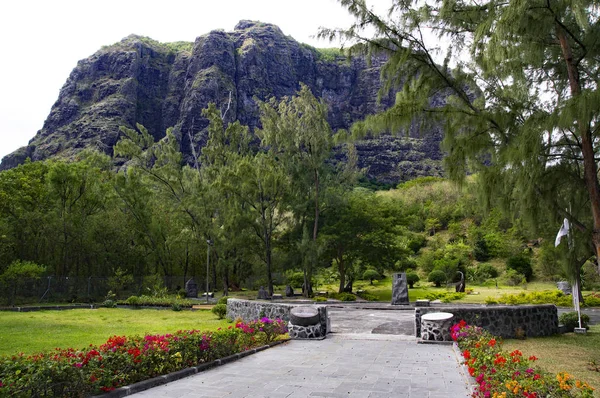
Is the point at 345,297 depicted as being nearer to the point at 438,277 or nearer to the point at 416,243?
the point at 438,277

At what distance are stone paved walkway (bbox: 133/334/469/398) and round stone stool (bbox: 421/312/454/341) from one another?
1.61ft

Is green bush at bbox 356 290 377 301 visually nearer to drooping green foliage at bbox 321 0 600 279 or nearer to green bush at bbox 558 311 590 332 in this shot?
green bush at bbox 558 311 590 332

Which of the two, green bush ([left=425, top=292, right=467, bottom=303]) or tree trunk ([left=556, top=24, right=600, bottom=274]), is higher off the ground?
tree trunk ([left=556, top=24, right=600, bottom=274])

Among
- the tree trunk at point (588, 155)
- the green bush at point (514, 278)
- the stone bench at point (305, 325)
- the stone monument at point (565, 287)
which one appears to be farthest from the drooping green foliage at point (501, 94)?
the green bush at point (514, 278)

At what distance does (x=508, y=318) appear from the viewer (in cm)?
1060

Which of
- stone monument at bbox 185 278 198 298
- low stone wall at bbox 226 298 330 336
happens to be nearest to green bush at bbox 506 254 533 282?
stone monument at bbox 185 278 198 298

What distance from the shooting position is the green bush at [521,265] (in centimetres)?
3009

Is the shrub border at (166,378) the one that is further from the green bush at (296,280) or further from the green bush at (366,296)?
the green bush at (296,280)

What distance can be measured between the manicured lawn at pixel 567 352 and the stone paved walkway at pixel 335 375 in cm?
174

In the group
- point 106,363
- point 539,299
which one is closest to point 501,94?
point 106,363

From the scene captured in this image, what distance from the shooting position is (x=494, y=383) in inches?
164

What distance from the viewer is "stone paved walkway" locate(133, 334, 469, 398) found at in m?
5.11

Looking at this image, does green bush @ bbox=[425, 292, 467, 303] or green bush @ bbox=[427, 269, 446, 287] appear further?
green bush @ bbox=[427, 269, 446, 287]

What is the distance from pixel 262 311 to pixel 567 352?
24.4ft
